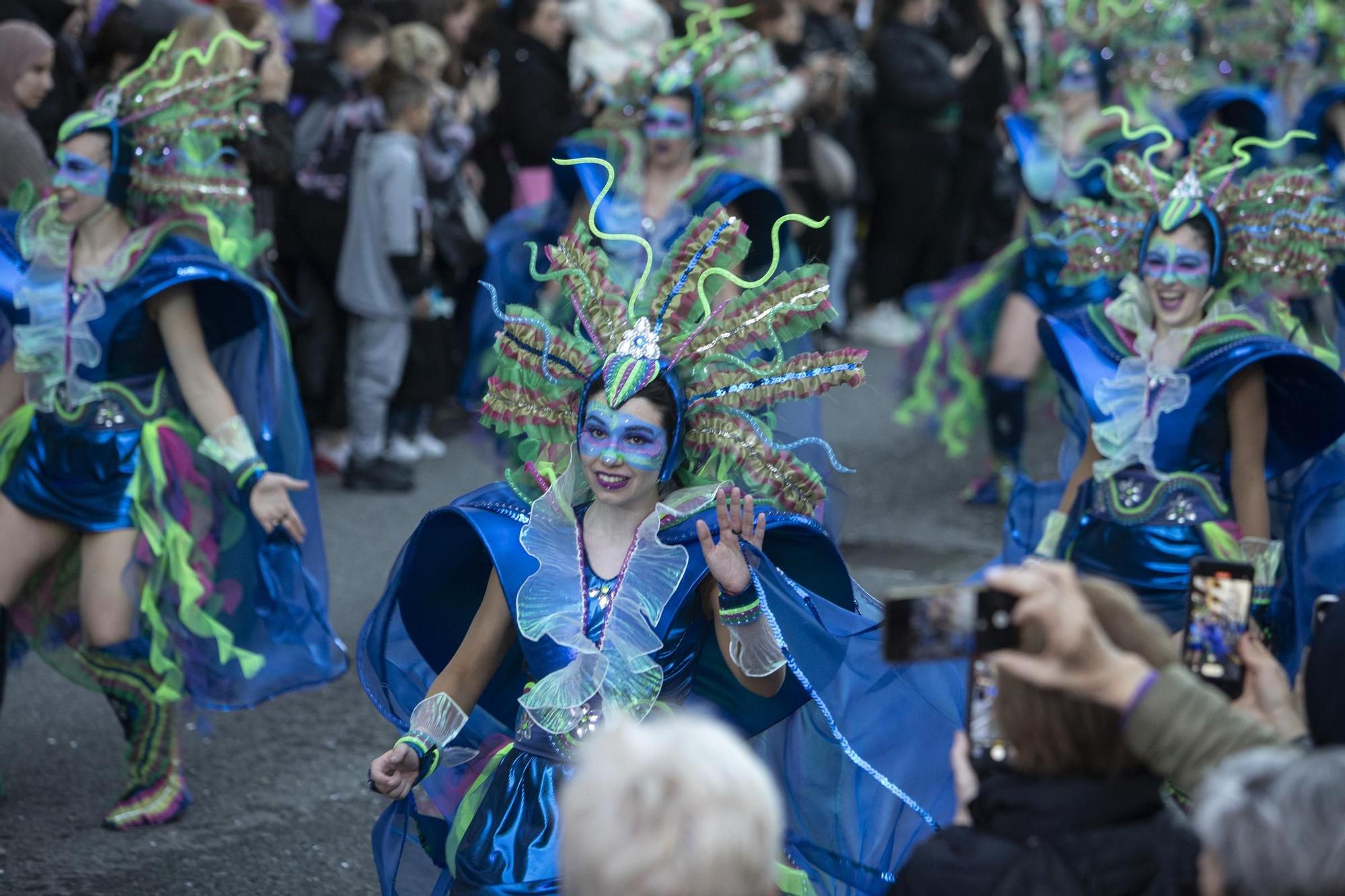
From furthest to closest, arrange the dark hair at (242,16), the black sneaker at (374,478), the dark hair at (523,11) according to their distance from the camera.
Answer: the dark hair at (523,11) → the black sneaker at (374,478) → the dark hair at (242,16)

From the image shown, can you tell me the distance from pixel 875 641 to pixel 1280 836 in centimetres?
163

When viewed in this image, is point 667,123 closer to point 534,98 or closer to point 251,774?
point 534,98

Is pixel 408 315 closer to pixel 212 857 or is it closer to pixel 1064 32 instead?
pixel 1064 32

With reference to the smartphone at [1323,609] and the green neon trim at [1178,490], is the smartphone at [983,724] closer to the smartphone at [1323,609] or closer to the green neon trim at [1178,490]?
the smartphone at [1323,609]

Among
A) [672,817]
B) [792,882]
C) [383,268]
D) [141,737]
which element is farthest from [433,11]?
[672,817]

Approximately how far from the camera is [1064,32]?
27.7 ft

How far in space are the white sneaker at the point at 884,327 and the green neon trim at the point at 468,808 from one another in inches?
324

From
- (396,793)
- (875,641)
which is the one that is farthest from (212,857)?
(875,641)

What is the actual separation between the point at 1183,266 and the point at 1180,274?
0.09ft

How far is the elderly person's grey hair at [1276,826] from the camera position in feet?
6.66

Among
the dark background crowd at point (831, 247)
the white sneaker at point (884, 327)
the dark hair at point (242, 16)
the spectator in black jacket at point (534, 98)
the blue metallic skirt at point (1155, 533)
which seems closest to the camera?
the dark background crowd at point (831, 247)

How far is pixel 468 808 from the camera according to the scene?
364 cm

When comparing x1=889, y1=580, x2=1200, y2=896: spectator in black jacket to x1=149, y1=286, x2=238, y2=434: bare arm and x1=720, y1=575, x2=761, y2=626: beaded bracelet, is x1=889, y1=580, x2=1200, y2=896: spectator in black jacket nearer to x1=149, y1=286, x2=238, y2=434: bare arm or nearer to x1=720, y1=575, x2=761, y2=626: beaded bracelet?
x1=720, y1=575, x2=761, y2=626: beaded bracelet

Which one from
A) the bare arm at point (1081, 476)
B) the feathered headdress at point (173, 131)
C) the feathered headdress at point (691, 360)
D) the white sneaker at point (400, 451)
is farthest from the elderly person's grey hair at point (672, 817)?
the white sneaker at point (400, 451)
